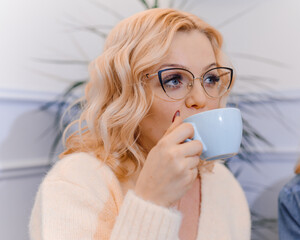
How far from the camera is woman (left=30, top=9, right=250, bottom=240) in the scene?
651mm

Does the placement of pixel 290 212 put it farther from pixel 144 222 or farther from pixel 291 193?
pixel 144 222

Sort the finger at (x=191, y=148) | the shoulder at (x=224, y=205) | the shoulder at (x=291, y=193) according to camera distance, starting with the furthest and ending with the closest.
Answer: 1. the shoulder at (x=291, y=193)
2. the shoulder at (x=224, y=205)
3. the finger at (x=191, y=148)

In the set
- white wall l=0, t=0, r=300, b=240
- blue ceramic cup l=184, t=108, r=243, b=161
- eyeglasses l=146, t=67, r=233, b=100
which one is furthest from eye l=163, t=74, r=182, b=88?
white wall l=0, t=0, r=300, b=240

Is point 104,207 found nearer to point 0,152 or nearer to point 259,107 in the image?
point 0,152

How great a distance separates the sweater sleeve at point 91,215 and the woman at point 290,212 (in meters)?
0.60

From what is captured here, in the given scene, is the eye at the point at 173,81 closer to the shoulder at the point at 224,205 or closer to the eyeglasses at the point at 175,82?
the eyeglasses at the point at 175,82

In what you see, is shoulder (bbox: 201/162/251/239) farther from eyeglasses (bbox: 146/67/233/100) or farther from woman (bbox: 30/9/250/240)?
eyeglasses (bbox: 146/67/233/100)

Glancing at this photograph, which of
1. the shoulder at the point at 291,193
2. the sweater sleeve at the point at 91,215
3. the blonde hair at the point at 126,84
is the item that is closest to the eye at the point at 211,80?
the blonde hair at the point at 126,84

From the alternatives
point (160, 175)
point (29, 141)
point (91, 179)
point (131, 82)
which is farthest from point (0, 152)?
point (160, 175)

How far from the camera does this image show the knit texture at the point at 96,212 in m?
0.65

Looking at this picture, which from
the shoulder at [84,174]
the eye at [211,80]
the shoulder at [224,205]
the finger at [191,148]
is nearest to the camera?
the finger at [191,148]

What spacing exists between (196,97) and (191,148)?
195 mm

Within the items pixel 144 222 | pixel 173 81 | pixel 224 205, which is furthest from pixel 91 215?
pixel 224 205

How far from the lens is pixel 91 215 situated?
Result: 2.49ft
